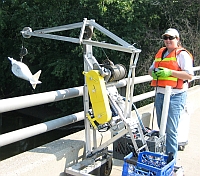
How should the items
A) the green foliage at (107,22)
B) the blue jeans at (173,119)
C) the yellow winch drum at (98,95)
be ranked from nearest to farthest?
the yellow winch drum at (98,95) → the blue jeans at (173,119) → the green foliage at (107,22)

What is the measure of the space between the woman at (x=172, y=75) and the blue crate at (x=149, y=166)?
0.77m

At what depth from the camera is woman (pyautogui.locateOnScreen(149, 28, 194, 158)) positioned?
13.0ft

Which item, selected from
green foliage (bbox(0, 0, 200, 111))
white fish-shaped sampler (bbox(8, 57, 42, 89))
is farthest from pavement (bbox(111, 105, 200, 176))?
green foliage (bbox(0, 0, 200, 111))

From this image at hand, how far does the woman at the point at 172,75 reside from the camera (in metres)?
3.98

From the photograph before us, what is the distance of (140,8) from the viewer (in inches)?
558

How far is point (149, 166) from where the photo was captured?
3211 millimetres

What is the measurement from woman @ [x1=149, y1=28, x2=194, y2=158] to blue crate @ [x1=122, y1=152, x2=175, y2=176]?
77cm

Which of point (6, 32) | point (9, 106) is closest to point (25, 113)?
point (6, 32)

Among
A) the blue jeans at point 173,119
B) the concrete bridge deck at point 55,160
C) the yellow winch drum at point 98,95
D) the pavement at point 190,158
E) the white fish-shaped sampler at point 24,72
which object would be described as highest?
the white fish-shaped sampler at point 24,72

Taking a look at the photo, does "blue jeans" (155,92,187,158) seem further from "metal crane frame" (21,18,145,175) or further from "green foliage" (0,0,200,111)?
"green foliage" (0,0,200,111)

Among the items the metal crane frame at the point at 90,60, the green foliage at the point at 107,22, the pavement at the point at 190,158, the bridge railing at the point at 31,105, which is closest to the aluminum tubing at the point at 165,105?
the metal crane frame at the point at 90,60

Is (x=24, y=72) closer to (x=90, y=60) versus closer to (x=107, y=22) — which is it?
(x=90, y=60)

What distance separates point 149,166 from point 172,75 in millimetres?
1236

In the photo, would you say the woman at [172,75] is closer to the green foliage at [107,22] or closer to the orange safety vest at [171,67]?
the orange safety vest at [171,67]
